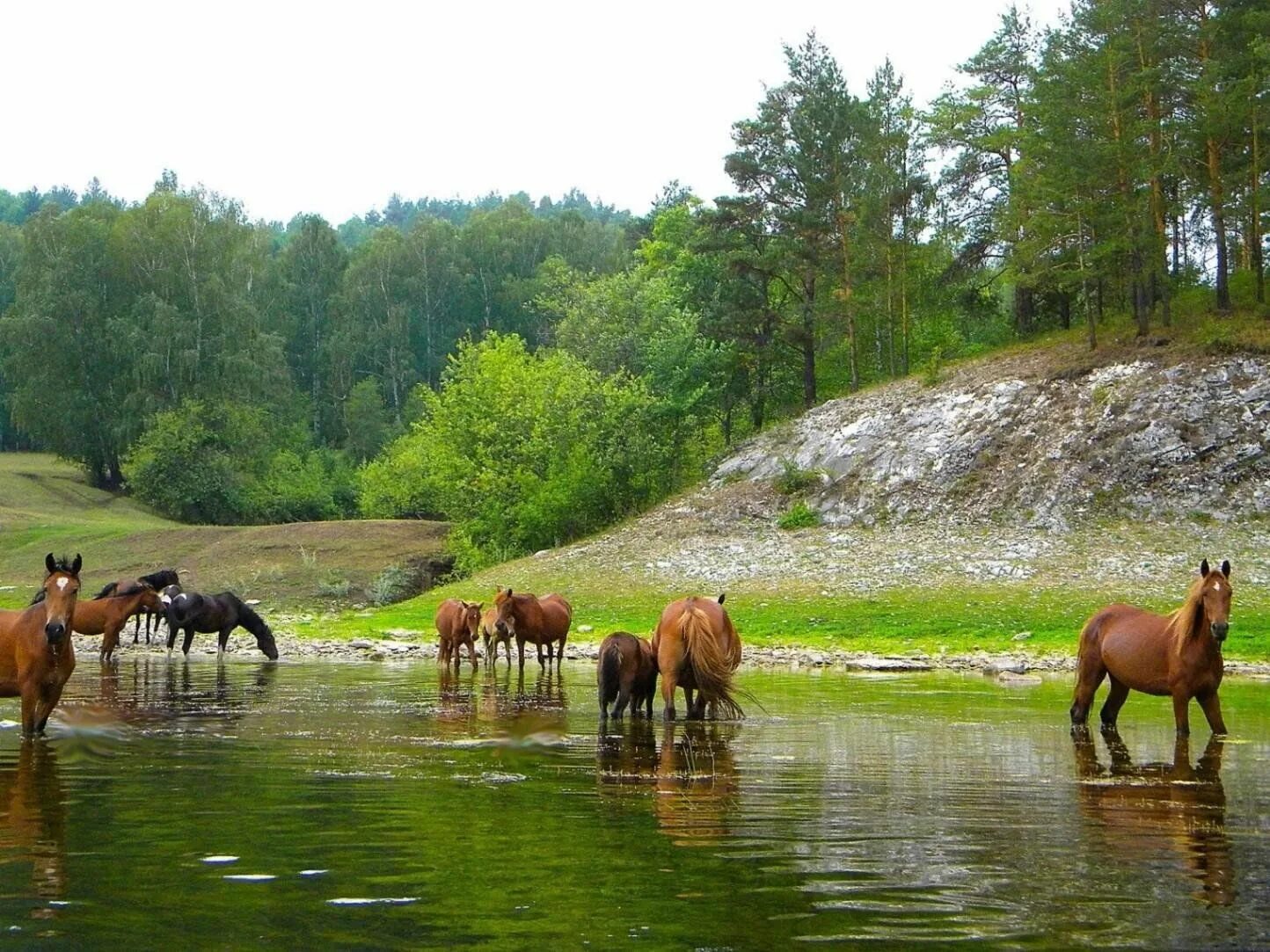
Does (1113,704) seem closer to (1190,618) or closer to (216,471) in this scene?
(1190,618)

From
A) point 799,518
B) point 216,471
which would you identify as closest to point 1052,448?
point 799,518

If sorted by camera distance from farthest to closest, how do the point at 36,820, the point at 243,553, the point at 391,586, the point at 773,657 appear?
the point at 243,553, the point at 391,586, the point at 773,657, the point at 36,820

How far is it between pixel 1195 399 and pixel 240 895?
41.4 meters

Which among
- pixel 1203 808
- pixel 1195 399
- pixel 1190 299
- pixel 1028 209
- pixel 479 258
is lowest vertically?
pixel 1203 808

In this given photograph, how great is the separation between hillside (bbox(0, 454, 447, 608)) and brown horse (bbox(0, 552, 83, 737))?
29.9m

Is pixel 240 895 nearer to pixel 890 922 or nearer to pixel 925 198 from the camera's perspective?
pixel 890 922

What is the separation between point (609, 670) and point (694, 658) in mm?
1115

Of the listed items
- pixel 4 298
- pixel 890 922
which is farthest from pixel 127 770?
pixel 4 298

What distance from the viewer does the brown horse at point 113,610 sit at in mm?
27734

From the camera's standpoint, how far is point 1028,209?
4947 cm

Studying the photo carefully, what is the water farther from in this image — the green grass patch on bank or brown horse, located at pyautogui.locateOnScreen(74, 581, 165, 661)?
the green grass patch on bank

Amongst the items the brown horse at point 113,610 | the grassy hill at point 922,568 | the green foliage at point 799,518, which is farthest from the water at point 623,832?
the green foliage at point 799,518

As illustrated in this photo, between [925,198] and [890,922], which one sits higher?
[925,198]

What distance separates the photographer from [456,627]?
2719cm
